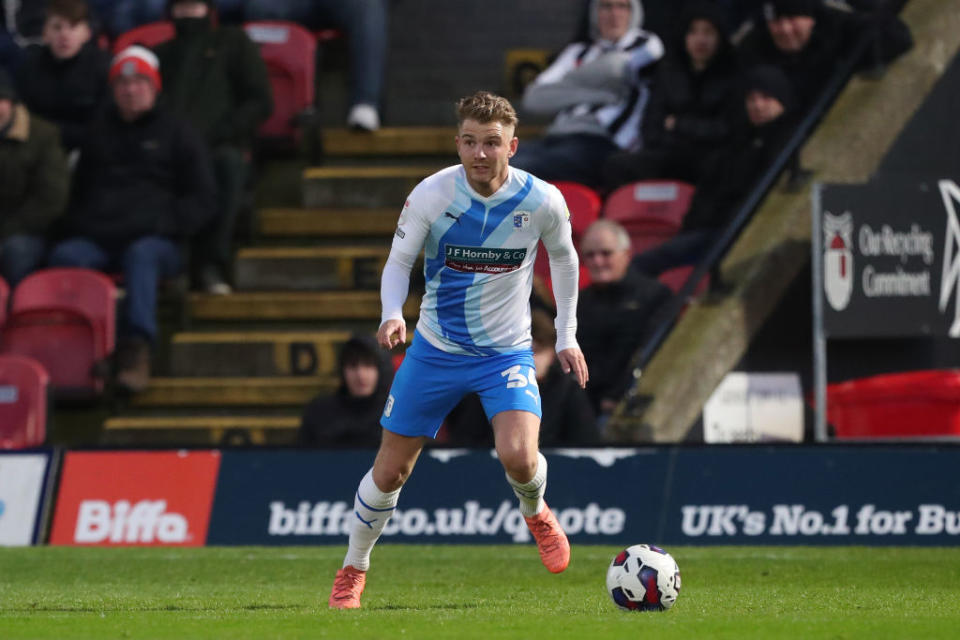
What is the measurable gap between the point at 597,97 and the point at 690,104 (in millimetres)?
956

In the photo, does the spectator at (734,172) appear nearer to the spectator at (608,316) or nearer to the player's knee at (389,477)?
the spectator at (608,316)

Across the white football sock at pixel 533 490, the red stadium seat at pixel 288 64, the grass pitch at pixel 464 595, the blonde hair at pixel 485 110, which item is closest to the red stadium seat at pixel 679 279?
the grass pitch at pixel 464 595

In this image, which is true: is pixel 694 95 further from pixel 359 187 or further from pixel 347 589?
pixel 347 589

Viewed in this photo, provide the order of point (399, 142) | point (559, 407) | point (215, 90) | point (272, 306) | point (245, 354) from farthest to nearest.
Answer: point (399, 142) → point (215, 90) → point (272, 306) → point (245, 354) → point (559, 407)

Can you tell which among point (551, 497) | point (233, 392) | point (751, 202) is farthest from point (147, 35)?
point (551, 497)

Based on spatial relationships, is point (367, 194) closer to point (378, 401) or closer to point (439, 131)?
point (439, 131)

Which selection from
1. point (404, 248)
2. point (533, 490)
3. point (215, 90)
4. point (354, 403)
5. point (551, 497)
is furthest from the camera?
point (215, 90)

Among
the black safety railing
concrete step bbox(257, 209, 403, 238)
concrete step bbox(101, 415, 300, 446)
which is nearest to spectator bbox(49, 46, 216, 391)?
concrete step bbox(101, 415, 300, 446)

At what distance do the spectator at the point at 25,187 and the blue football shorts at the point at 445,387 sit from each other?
672 cm

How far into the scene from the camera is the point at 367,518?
7824mm

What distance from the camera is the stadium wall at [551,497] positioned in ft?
36.2

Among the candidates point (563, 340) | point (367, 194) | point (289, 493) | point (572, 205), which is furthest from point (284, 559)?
point (367, 194)

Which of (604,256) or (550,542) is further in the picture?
(604,256)

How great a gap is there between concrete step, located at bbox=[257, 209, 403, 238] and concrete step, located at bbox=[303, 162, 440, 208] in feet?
0.40
